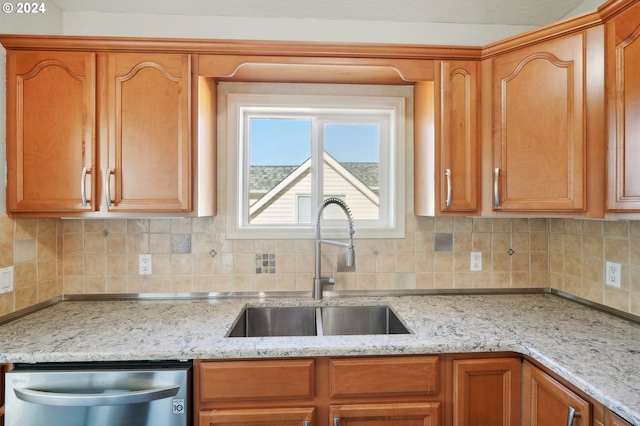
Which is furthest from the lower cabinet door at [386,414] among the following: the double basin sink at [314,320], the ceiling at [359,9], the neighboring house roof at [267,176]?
the ceiling at [359,9]

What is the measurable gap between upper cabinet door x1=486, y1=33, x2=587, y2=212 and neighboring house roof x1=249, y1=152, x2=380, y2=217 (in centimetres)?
69

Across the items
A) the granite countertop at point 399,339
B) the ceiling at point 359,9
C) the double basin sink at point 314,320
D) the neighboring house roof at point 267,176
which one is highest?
the ceiling at point 359,9

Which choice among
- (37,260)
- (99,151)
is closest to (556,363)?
(99,151)

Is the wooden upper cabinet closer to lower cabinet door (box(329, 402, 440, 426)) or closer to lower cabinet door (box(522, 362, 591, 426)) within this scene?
lower cabinet door (box(522, 362, 591, 426))

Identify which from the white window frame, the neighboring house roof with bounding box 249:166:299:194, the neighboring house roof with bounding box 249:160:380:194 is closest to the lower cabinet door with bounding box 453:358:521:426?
the white window frame

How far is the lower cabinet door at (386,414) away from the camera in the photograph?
4.15 ft

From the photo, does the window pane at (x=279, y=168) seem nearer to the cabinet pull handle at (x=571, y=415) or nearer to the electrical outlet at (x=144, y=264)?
the electrical outlet at (x=144, y=264)

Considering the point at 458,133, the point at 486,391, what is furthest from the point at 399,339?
the point at 458,133

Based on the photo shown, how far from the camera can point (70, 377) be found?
A: 3.91 ft

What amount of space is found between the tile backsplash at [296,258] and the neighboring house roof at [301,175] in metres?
0.25

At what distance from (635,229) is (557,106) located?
64 centimetres

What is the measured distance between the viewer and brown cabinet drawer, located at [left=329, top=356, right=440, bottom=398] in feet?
4.15

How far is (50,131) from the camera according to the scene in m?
1.52

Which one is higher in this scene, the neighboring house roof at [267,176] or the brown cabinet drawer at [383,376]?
the neighboring house roof at [267,176]
